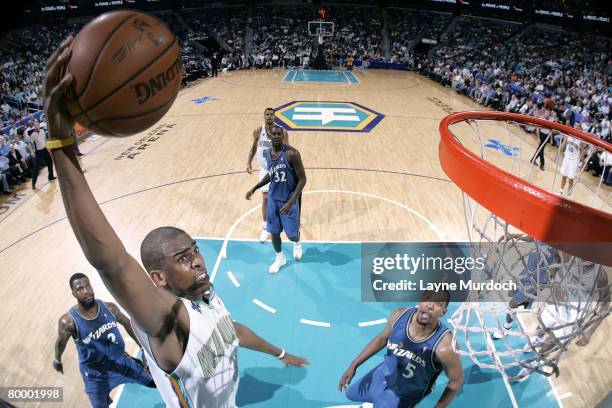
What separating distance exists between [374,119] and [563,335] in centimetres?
1041

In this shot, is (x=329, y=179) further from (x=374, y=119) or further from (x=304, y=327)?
(x=374, y=119)

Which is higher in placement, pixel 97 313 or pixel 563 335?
pixel 563 335

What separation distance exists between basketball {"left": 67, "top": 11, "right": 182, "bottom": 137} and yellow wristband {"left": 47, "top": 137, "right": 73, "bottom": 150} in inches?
9.3

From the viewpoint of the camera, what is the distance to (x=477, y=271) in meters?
3.07

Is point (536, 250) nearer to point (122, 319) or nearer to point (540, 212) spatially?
point (540, 212)

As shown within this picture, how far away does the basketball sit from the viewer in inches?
57.5

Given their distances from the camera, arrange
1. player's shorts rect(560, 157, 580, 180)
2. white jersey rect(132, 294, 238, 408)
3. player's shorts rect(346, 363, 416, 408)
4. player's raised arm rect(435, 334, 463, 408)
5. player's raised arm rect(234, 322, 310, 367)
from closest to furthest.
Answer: white jersey rect(132, 294, 238, 408)
player's raised arm rect(234, 322, 310, 367)
player's raised arm rect(435, 334, 463, 408)
player's shorts rect(346, 363, 416, 408)
player's shorts rect(560, 157, 580, 180)

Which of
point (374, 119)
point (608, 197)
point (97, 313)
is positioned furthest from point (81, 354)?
point (374, 119)

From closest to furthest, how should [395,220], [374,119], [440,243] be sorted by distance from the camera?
[440,243], [395,220], [374,119]

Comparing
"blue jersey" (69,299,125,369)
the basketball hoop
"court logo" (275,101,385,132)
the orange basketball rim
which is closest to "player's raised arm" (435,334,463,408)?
the basketball hoop

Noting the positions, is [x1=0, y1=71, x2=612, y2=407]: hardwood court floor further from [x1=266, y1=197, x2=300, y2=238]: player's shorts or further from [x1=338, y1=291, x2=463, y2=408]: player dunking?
[x1=338, y1=291, x2=463, y2=408]: player dunking

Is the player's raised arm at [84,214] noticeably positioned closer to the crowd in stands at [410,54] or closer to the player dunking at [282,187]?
the player dunking at [282,187]

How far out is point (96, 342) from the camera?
293 cm

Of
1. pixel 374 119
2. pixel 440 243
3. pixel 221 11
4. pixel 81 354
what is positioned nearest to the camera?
pixel 81 354
